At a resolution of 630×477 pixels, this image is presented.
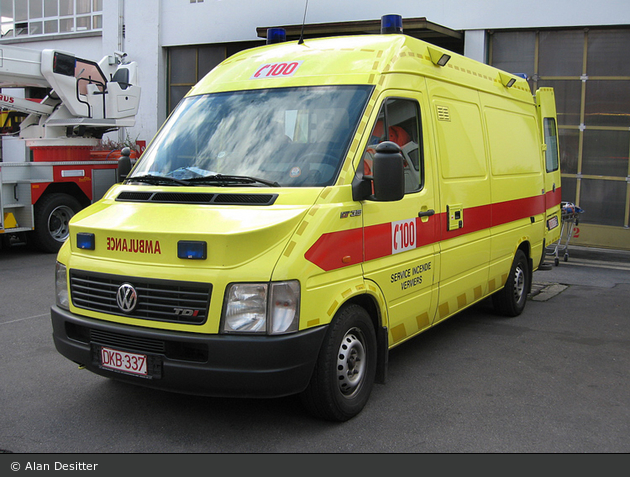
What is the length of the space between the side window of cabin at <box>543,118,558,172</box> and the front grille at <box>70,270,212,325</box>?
6065 millimetres

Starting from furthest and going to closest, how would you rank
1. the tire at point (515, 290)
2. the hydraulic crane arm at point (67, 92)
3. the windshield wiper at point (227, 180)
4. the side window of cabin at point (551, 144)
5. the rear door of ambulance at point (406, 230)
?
the hydraulic crane arm at point (67, 92) → the side window of cabin at point (551, 144) → the tire at point (515, 290) → the rear door of ambulance at point (406, 230) → the windshield wiper at point (227, 180)

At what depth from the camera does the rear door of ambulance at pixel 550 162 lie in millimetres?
8336

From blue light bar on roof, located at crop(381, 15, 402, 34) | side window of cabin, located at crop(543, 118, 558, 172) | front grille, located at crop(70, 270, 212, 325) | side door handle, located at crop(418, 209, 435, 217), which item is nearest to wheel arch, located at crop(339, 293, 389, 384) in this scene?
side door handle, located at crop(418, 209, 435, 217)

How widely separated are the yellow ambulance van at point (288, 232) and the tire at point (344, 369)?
0.01 metres

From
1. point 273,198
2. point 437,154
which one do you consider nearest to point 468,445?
point 273,198

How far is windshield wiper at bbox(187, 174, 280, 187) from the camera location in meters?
4.27

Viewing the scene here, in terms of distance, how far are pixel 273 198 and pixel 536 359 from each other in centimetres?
312

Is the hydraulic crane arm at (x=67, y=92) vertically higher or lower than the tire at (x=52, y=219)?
higher

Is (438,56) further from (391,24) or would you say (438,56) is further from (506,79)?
(506,79)

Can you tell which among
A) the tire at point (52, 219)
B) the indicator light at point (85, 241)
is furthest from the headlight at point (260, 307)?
the tire at point (52, 219)

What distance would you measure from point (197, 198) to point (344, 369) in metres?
1.45

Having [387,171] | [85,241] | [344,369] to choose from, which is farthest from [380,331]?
[85,241]

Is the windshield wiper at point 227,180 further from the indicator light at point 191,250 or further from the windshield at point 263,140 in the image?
the indicator light at point 191,250

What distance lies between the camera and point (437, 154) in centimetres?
523
